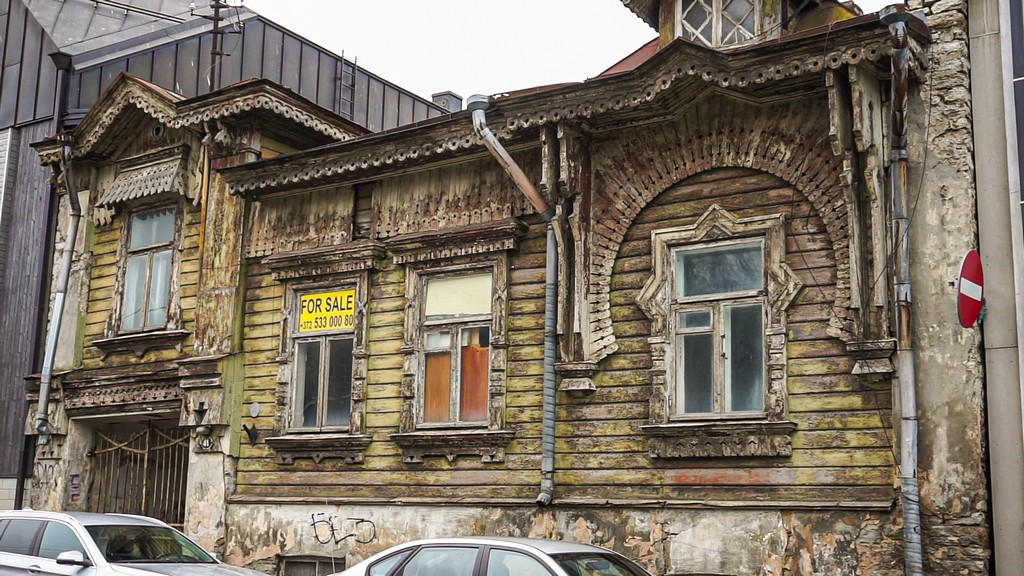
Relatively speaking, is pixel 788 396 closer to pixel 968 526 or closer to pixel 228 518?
pixel 968 526

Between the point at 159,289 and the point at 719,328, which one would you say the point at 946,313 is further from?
the point at 159,289

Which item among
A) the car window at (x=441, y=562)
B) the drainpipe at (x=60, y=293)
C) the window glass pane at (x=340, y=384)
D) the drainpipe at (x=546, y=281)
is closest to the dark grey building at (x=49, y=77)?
the drainpipe at (x=60, y=293)

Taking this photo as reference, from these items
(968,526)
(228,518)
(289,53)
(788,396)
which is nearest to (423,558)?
(788,396)

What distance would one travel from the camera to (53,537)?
10773 millimetres

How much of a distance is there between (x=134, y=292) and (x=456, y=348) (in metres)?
6.10

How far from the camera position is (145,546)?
35.5 feet

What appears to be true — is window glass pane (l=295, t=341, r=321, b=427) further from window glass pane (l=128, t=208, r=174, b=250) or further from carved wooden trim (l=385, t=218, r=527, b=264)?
window glass pane (l=128, t=208, r=174, b=250)

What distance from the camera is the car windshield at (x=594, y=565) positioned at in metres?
8.48

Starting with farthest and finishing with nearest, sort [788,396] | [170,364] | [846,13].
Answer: [170,364]
[846,13]
[788,396]

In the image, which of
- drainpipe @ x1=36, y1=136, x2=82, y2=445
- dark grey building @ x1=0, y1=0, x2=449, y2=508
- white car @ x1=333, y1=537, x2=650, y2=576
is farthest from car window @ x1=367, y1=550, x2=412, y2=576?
dark grey building @ x1=0, y1=0, x2=449, y2=508

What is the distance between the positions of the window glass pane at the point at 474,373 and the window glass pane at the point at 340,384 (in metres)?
1.74

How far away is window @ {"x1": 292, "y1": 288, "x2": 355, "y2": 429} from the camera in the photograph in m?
14.0

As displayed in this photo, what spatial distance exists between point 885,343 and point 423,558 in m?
4.45

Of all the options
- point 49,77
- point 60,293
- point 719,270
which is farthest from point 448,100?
point 719,270
